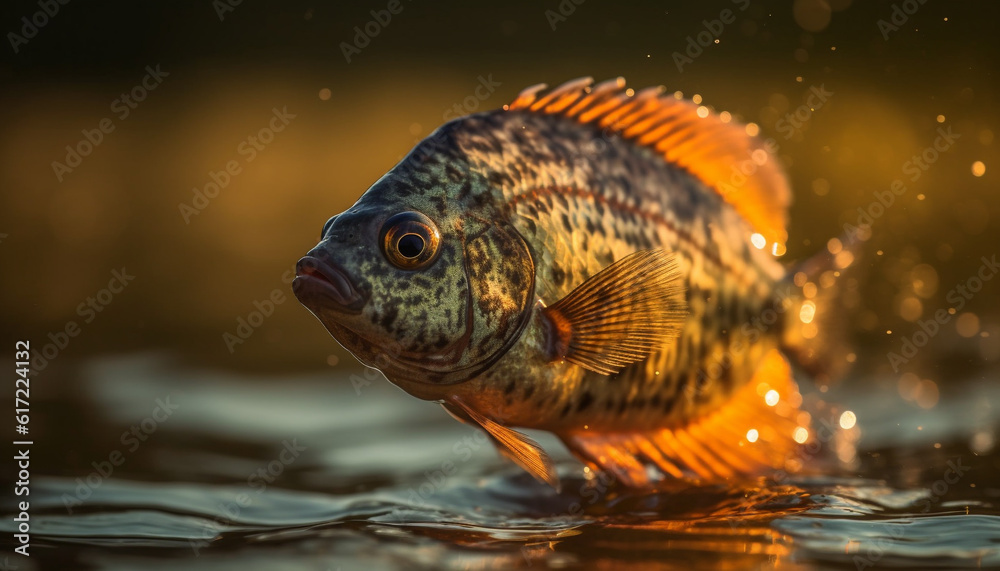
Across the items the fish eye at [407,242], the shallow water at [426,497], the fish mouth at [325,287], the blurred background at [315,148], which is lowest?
the shallow water at [426,497]

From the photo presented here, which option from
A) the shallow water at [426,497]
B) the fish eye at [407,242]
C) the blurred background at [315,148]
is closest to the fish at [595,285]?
the fish eye at [407,242]

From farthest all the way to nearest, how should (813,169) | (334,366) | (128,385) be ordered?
(813,169) → (334,366) → (128,385)

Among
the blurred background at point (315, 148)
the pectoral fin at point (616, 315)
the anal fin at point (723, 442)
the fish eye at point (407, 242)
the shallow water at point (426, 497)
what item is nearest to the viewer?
the shallow water at point (426, 497)

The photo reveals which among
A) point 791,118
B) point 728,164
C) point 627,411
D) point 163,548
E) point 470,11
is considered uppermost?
point 470,11

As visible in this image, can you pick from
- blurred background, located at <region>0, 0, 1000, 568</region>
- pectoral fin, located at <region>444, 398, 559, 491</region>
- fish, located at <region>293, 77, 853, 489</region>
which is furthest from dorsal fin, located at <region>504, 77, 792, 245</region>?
pectoral fin, located at <region>444, 398, 559, 491</region>

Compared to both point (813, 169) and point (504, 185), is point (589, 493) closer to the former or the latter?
point (504, 185)

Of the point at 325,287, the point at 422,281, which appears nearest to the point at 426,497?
the point at 422,281

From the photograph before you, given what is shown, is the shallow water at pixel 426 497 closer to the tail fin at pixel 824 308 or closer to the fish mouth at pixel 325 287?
the tail fin at pixel 824 308

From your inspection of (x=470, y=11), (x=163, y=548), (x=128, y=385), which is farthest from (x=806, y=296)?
(x=470, y=11)

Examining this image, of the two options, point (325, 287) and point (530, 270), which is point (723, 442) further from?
point (325, 287)
